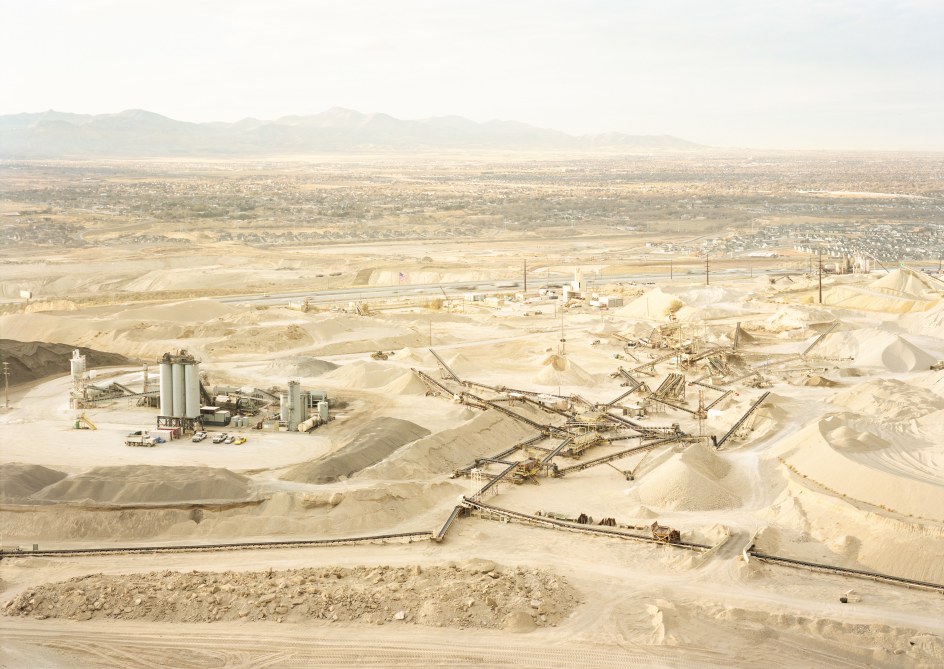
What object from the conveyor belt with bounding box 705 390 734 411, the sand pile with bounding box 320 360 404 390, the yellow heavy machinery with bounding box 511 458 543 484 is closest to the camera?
the yellow heavy machinery with bounding box 511 458 543 484

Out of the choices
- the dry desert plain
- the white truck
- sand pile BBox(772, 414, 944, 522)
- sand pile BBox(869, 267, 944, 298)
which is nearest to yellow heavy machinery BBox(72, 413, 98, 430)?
the dry desert plain

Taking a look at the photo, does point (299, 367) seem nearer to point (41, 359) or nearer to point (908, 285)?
point (41, 359)

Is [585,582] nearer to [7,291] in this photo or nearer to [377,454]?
[377,454]

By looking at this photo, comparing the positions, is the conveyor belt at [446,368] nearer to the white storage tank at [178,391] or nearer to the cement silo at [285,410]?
the cement silo at [285,410]

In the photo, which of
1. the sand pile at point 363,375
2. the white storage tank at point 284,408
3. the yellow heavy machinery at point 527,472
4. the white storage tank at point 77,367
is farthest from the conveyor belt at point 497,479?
the white storage tank at point 77,367

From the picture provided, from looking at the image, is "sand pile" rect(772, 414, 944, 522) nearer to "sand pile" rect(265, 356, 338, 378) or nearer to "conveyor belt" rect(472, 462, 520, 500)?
"conveyor belt" rect(472, 462, 520, 500)

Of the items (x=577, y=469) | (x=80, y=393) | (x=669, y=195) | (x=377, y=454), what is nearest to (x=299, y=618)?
(x=377, y=454)

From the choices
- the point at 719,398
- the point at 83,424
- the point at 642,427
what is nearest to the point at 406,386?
the point at 642,427
